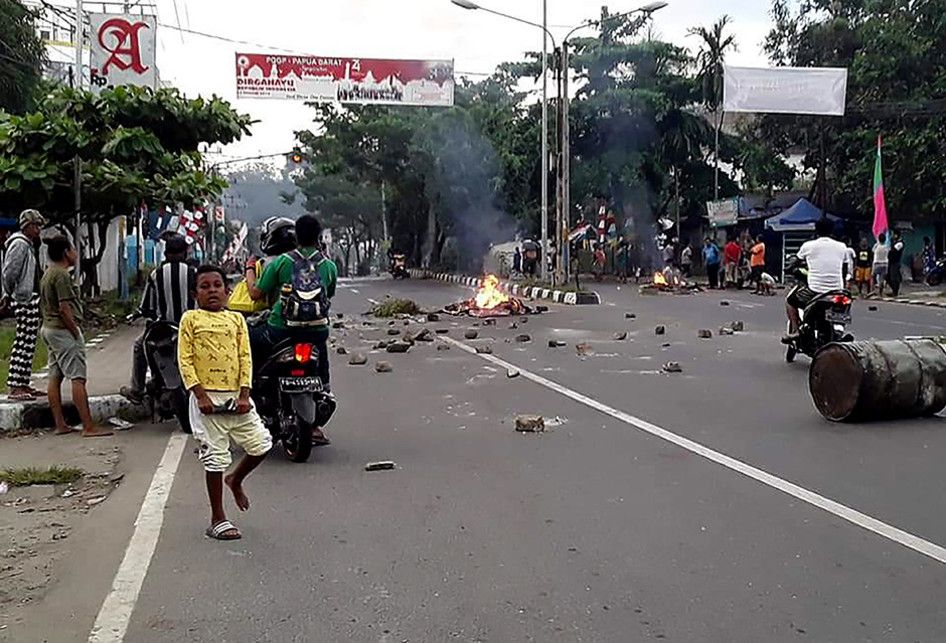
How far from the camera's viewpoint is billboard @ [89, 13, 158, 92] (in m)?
18.6

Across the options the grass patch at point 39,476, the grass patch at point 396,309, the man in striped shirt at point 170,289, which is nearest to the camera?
the grass patch at point 39,476

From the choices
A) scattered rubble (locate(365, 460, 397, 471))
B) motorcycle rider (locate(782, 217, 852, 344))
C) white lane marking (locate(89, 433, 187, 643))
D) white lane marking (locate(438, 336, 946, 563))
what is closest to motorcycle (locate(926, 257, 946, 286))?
motorcycle rider (locate(782, 217, 852, 344))

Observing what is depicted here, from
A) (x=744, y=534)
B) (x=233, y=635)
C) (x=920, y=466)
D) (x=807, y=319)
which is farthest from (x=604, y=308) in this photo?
(x=233, y=635)

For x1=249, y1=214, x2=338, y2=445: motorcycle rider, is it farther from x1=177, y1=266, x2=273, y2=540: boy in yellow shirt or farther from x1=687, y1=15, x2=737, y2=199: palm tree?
x1=687, y1=15, x2=737, y2=199: palm tree

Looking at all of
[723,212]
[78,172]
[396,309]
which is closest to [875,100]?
[723,212]

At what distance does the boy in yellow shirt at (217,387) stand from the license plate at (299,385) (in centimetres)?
141

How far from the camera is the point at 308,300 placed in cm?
753

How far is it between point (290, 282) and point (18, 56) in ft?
58.3

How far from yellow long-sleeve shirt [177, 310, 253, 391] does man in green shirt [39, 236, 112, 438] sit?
330 cm

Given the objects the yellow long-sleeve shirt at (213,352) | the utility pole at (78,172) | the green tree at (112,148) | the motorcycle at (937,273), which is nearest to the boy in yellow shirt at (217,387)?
the yellow long-sleeve shirt at (213,352)

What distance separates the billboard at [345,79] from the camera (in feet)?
99.8

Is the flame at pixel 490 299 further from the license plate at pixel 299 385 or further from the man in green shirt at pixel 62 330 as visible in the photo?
the license plate at pixel 299 385

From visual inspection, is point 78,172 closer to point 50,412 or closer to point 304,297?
point 50,412

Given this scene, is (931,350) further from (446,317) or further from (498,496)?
(446,317)
